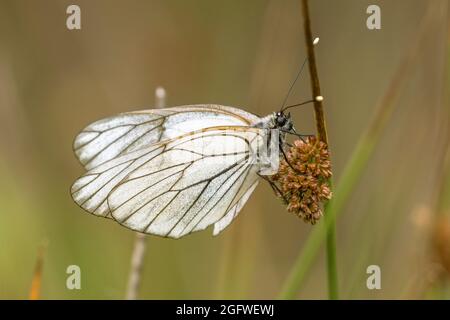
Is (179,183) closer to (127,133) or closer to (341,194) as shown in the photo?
(127,133)

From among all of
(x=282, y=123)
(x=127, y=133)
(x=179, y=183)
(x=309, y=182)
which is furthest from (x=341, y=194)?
(x=127, y=133)

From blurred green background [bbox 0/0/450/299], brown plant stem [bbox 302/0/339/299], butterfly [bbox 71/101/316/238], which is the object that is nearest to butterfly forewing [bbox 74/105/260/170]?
butterfly [bbox 71/101/316/238]

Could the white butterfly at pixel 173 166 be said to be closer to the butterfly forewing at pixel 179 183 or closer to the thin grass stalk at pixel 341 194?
the butterfly forewing at pixel 179 183

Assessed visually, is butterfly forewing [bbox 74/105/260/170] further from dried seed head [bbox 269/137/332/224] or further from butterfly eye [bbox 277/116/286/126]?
dried seed head [bbox 269/137/332/224]

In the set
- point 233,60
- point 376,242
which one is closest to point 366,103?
point 233,60
